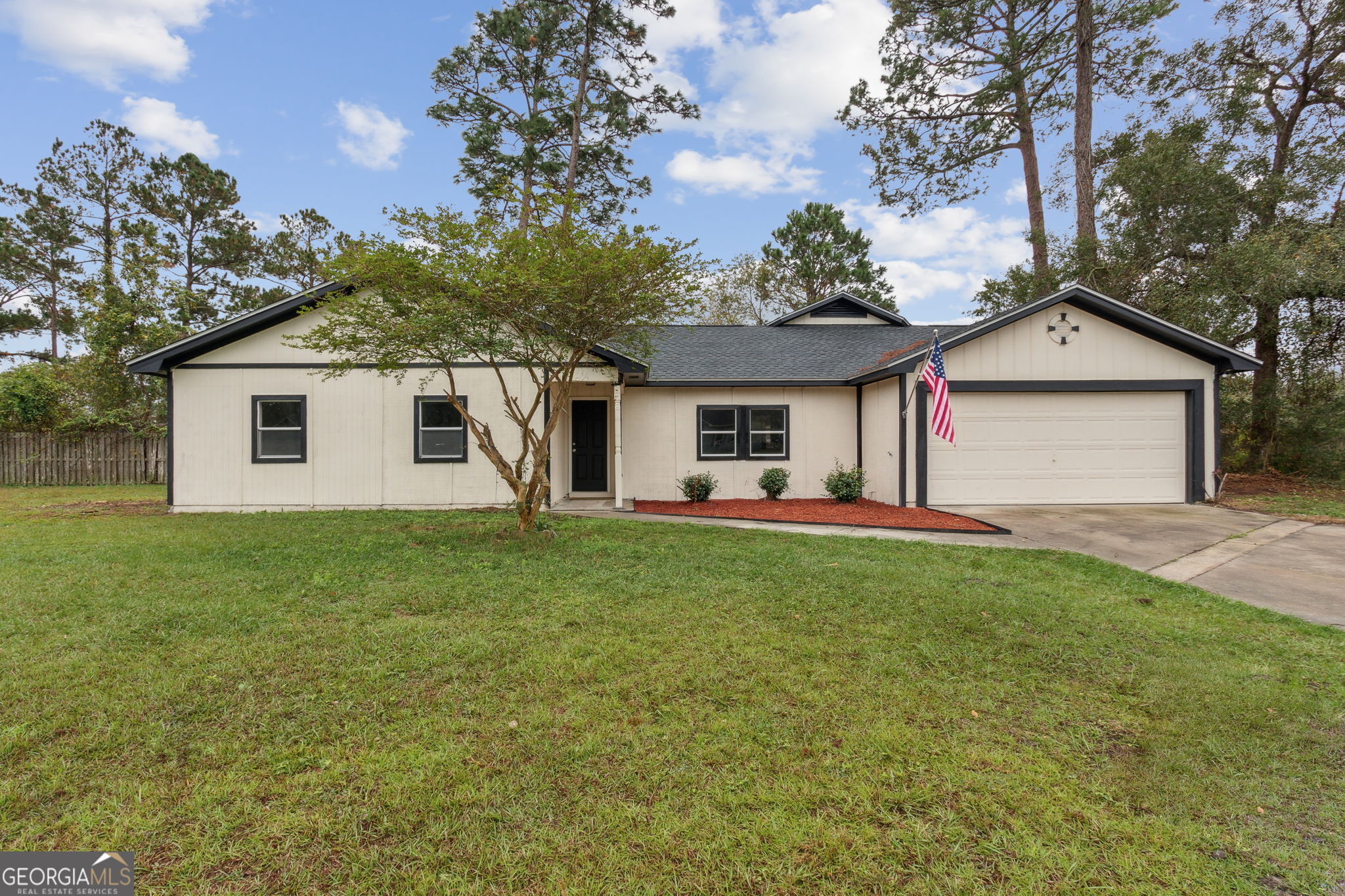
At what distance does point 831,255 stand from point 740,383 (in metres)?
17.0

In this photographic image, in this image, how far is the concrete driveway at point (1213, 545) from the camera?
5344 millimetres

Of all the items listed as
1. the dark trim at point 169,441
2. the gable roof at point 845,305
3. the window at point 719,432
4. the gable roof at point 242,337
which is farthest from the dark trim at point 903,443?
the dark trim at point 169,441

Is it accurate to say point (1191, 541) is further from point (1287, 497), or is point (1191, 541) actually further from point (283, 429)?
point (283, 429)

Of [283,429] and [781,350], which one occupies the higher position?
[781,350]

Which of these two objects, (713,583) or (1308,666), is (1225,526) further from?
(713,583)

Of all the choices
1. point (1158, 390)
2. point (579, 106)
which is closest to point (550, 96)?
point (579, 106)

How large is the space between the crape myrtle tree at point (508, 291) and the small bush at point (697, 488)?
4.55 m

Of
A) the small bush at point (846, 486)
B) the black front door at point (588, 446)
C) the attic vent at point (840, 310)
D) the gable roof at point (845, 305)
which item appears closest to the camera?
the small bush at point (846, 486)

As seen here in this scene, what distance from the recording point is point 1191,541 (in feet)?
25.0

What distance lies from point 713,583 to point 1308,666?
4.05 meters

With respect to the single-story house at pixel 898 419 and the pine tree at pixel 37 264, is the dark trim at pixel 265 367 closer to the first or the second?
the single-story house at pixel 898 419

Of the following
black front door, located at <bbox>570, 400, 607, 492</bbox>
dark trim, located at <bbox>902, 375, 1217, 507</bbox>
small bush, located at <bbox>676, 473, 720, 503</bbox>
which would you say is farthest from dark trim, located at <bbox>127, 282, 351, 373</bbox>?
dark trim, located at <bbox>902, 375, 1217, 507</bbox>

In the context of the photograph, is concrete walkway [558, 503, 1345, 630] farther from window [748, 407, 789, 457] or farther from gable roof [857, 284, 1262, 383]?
window [748, 407, 789, 457]

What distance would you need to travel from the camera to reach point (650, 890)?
1.89 metres
